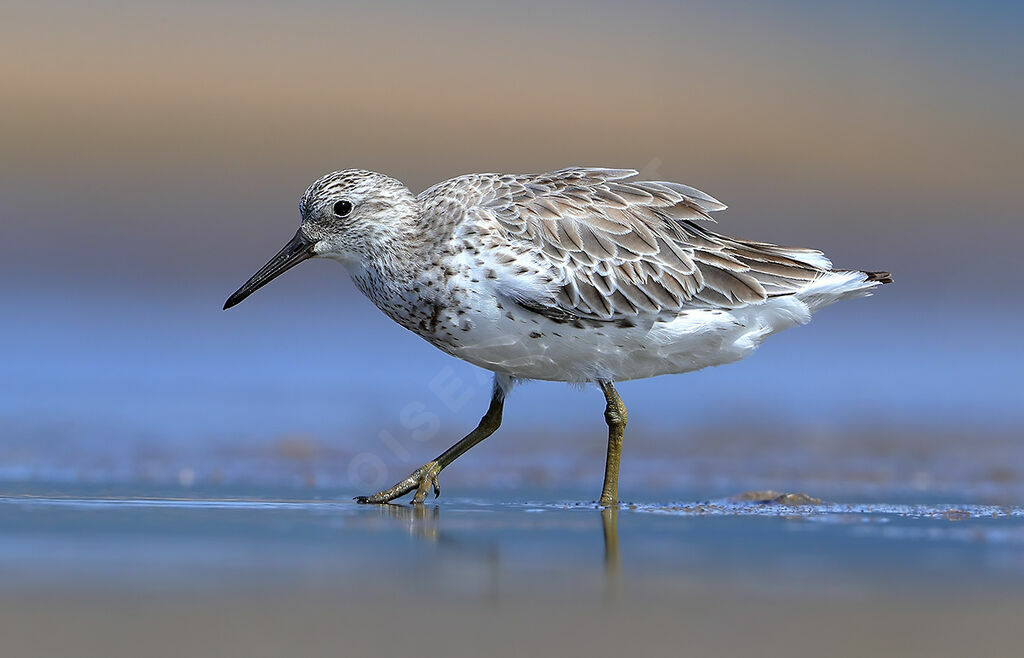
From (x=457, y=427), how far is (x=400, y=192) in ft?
11.8

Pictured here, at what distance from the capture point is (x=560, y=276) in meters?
7.51

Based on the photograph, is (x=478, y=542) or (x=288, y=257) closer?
(x=478, y=542)

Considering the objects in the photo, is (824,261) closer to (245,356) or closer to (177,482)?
(177,482)

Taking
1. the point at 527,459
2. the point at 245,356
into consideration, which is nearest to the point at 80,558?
the point at 527,459

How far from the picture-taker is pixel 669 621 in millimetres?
4500

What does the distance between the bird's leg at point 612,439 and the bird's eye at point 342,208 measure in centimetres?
184

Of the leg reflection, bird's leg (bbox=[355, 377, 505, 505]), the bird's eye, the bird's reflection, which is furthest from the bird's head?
the leg reflection

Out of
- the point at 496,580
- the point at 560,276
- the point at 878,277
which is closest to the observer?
the point at 496,580

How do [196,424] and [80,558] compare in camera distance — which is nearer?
[80,558]

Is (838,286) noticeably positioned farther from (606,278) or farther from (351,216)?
(351,216)

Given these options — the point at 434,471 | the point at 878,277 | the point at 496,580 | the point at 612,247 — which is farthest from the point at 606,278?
the point at 496,580

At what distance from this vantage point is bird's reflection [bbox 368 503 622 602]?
5137mm

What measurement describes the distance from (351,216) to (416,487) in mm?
1657

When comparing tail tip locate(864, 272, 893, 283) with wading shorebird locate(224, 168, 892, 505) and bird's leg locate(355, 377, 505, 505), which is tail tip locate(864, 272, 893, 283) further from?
bird's leg locate(355, 377, 505, 505)
